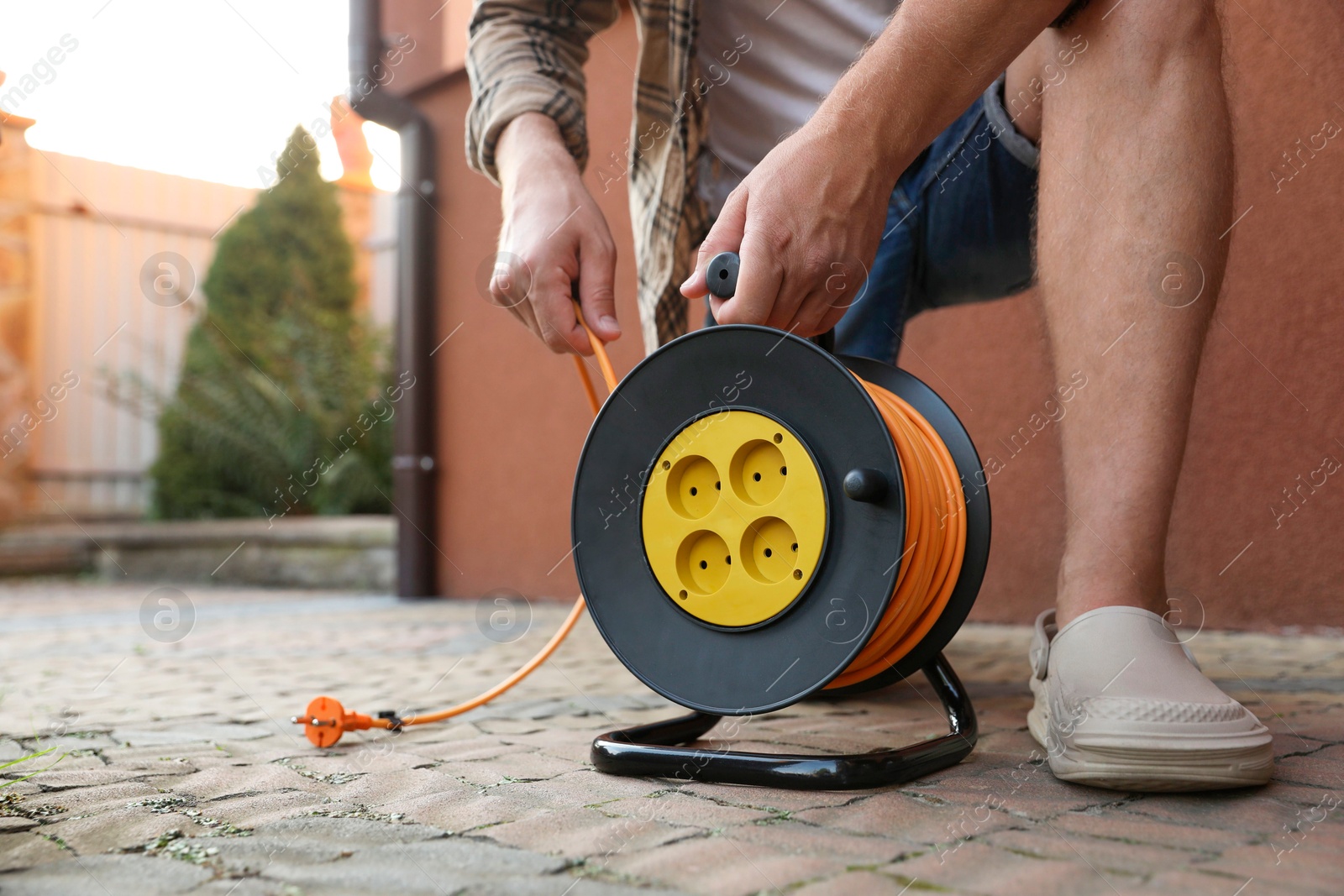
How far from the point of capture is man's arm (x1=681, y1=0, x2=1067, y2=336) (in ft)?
3.55

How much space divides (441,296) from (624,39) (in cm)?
162

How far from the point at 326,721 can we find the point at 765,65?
4.56ft

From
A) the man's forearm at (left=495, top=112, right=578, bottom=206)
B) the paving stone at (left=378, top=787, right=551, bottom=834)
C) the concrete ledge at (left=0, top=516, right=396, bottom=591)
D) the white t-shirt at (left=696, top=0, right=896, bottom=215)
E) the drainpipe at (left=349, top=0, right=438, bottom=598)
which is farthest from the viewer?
the concrete ledge at (left=0, top=516, right=396, bottom=591)

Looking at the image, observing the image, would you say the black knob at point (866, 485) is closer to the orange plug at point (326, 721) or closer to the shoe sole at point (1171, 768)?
the shoe sole at point (1171, 768)

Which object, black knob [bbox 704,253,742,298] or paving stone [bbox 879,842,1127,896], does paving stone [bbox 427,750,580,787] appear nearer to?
paving stone [bbox 879,842,1127,896]

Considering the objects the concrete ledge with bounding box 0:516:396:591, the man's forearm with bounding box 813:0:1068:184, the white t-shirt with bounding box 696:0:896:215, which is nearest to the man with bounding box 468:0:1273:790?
the man's forearm with bounding box 813:0:1068:184

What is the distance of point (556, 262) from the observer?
1.36 meters

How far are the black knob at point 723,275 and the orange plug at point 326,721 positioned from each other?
823 millimetres

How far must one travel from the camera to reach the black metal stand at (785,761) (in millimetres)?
1080

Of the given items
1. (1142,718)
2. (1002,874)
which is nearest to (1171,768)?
(1142,718)

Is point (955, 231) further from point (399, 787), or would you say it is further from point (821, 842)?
point (399, 787)

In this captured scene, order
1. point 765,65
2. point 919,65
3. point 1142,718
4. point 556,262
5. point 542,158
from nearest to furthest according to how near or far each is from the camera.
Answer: point 1142,718 → point 919,65 → point 556,262 → point 542,158 → point 765,65

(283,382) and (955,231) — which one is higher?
(283,382)

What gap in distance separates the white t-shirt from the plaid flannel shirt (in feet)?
0.24
